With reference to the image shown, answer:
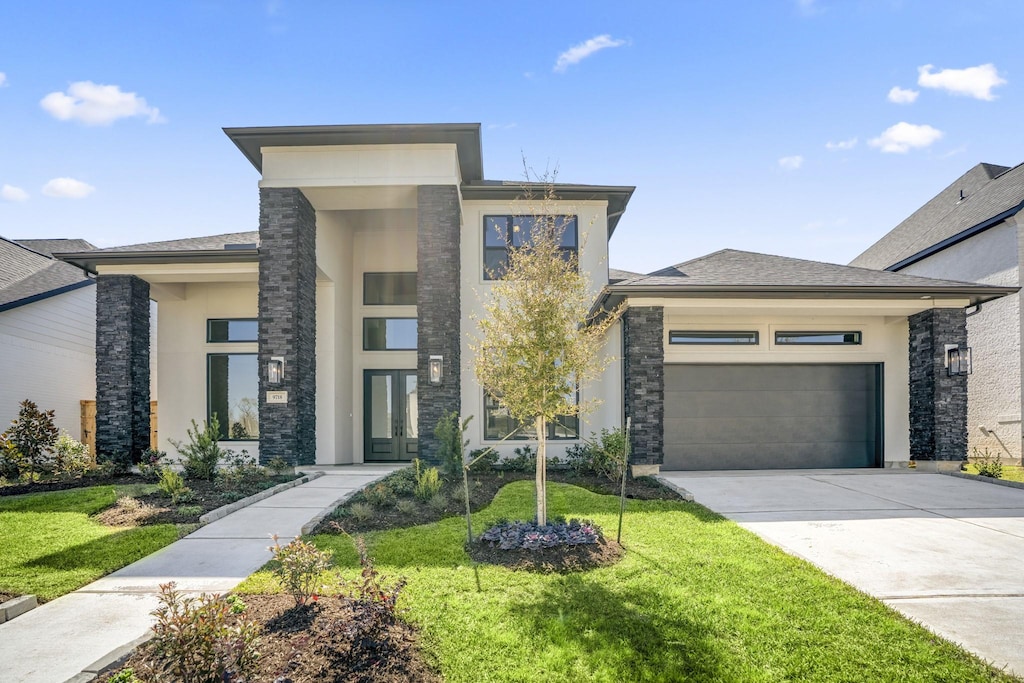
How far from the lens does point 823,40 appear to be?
9.18 meters

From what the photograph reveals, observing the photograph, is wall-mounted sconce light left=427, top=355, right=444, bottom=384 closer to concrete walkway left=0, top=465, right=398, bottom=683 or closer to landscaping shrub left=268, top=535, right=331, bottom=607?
concrete walkway left=0, top=465, right=398, bottom=683

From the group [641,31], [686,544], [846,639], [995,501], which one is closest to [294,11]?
[641,31]

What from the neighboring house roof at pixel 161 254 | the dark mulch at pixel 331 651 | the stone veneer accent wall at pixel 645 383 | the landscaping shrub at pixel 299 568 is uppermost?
the neighboring house roof at pixel 161 254

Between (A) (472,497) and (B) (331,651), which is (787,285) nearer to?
(A) (472,497)

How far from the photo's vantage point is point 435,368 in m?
10.4

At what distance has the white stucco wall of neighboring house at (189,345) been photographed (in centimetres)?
1245

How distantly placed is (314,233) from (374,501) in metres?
6.54

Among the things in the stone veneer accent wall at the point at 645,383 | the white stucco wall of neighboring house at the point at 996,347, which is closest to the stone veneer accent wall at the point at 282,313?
the stone veneer accent wall at the point at 645,383

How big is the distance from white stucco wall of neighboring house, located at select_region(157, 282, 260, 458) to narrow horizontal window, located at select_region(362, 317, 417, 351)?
2.55m

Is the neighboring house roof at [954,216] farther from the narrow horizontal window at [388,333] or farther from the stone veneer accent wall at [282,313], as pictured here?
the stone veneer accent wall at [282,313]

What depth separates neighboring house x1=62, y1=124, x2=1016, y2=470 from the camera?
1017cm

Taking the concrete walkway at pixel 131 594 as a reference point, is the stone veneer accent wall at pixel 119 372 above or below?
above

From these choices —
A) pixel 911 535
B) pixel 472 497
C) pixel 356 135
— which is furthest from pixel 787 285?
pixel 356 135

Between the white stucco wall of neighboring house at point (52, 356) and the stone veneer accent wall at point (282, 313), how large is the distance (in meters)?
6.49
